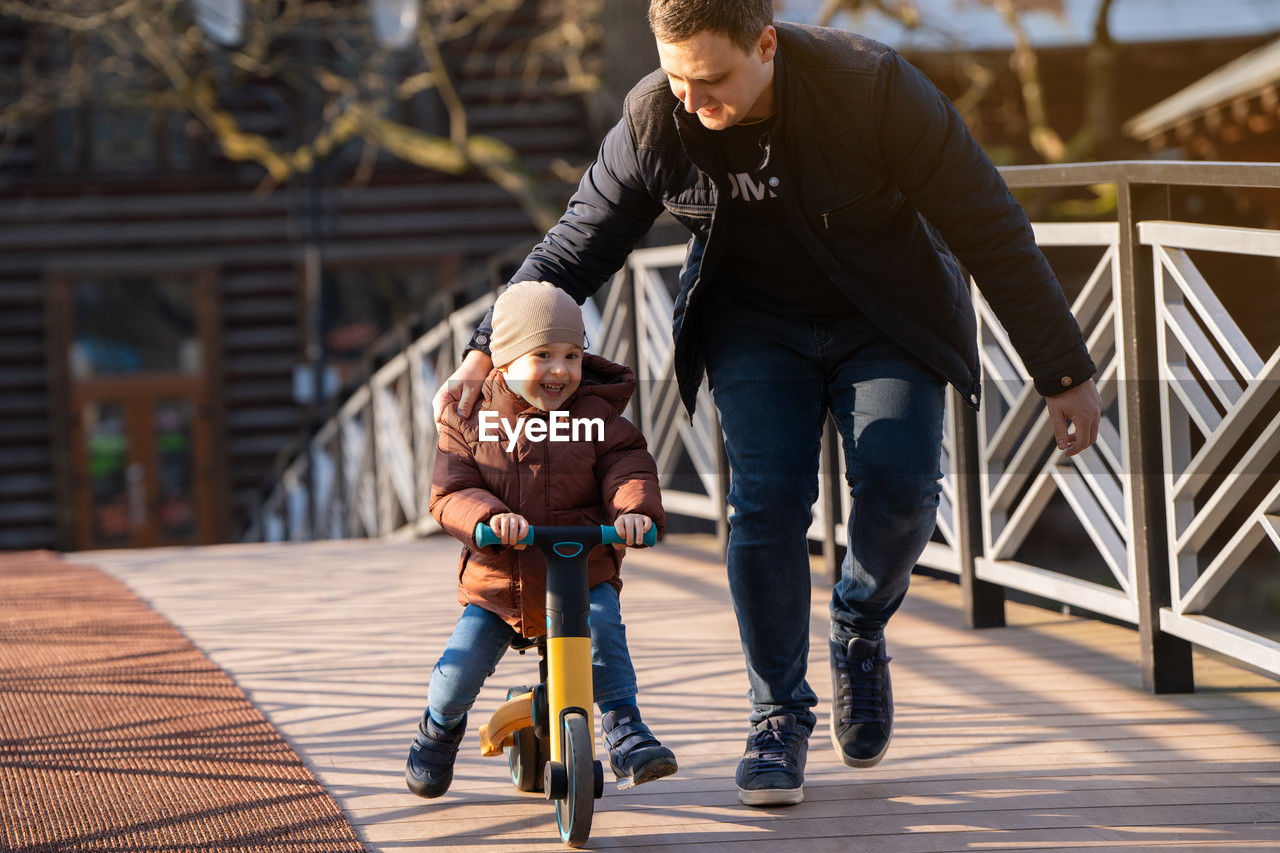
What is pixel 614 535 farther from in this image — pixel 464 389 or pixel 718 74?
pixel 718 74

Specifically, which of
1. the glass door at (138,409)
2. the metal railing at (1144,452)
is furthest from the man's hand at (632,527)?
the glass door at (138,409)

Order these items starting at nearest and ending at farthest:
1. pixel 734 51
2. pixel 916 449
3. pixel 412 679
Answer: pixel 734 51 → pixel 916 449 → pixel 412 679

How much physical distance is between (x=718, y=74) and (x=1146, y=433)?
5.29ft

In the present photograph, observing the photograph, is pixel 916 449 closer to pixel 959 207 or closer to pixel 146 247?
pixel 959 207

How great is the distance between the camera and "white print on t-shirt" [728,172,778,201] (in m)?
2.55

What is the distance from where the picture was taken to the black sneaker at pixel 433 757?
9.00 feet

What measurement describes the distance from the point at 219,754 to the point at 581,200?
139 cm

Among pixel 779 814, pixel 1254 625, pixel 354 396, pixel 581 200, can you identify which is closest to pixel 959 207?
pixel 581 200

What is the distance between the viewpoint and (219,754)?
3.12 meters

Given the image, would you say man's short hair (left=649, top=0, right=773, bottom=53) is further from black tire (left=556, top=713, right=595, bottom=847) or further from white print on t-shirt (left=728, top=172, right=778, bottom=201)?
black tire (left=556, top=713, right=595, bottom=847)

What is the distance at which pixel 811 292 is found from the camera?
8.87ft

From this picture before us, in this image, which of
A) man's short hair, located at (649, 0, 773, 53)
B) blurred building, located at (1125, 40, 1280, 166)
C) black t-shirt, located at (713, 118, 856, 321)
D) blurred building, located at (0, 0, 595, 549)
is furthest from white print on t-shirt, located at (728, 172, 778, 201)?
blurred building, located at (0, 0, 595, 549)

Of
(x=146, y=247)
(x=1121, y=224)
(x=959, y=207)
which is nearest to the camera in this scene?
(x=959, y=207)

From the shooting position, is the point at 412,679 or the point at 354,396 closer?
the point at 412,679
